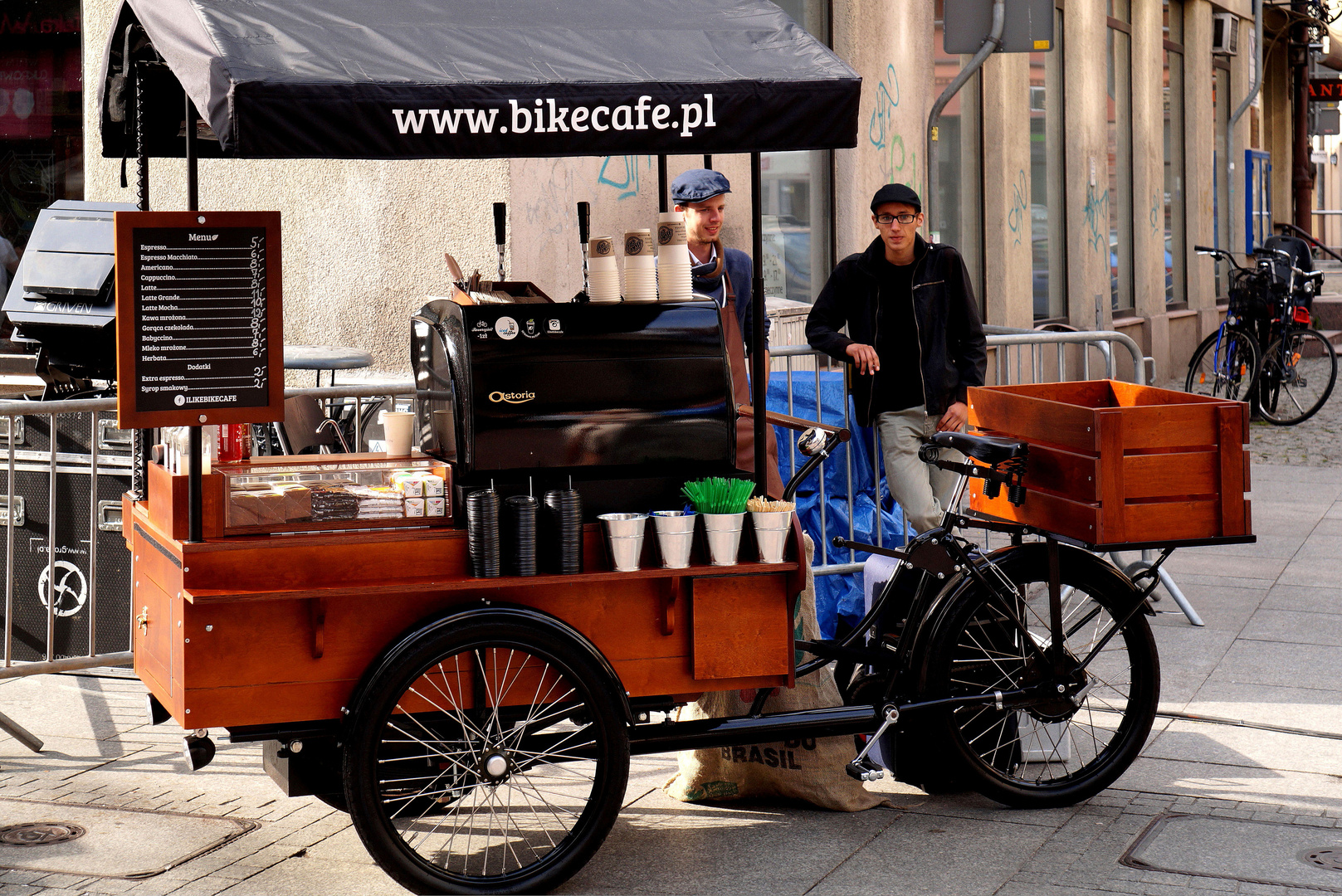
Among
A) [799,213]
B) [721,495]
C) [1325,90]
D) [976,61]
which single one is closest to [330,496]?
[721,495]

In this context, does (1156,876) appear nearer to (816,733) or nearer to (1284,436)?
(816,733)

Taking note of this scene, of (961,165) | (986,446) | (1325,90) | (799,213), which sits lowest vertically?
(986,446)

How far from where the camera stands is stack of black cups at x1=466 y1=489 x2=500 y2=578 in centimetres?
430

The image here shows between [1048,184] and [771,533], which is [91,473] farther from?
[1048,184]

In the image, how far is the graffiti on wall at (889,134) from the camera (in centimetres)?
1142

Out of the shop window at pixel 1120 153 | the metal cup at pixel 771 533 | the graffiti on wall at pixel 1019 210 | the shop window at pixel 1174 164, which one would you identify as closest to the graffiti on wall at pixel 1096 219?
the shop window at pixel 1120 153

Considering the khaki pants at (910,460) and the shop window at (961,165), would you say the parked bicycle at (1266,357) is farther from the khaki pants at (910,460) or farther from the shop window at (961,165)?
the khaki pants at (910,460)

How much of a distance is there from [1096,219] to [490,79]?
42.6ft

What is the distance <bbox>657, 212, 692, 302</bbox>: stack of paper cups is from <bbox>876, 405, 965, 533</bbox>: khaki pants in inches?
74.4

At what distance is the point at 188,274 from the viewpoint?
4223 millimetres

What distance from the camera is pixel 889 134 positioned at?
11.6m

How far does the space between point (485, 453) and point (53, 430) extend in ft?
8.25

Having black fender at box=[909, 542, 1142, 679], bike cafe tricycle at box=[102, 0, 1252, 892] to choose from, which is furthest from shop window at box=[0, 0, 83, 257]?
black fender at box=[909, 542, 1142, 679]

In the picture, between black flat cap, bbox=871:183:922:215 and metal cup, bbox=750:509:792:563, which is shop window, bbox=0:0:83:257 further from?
metal cup, bbox=750:509:792:563
